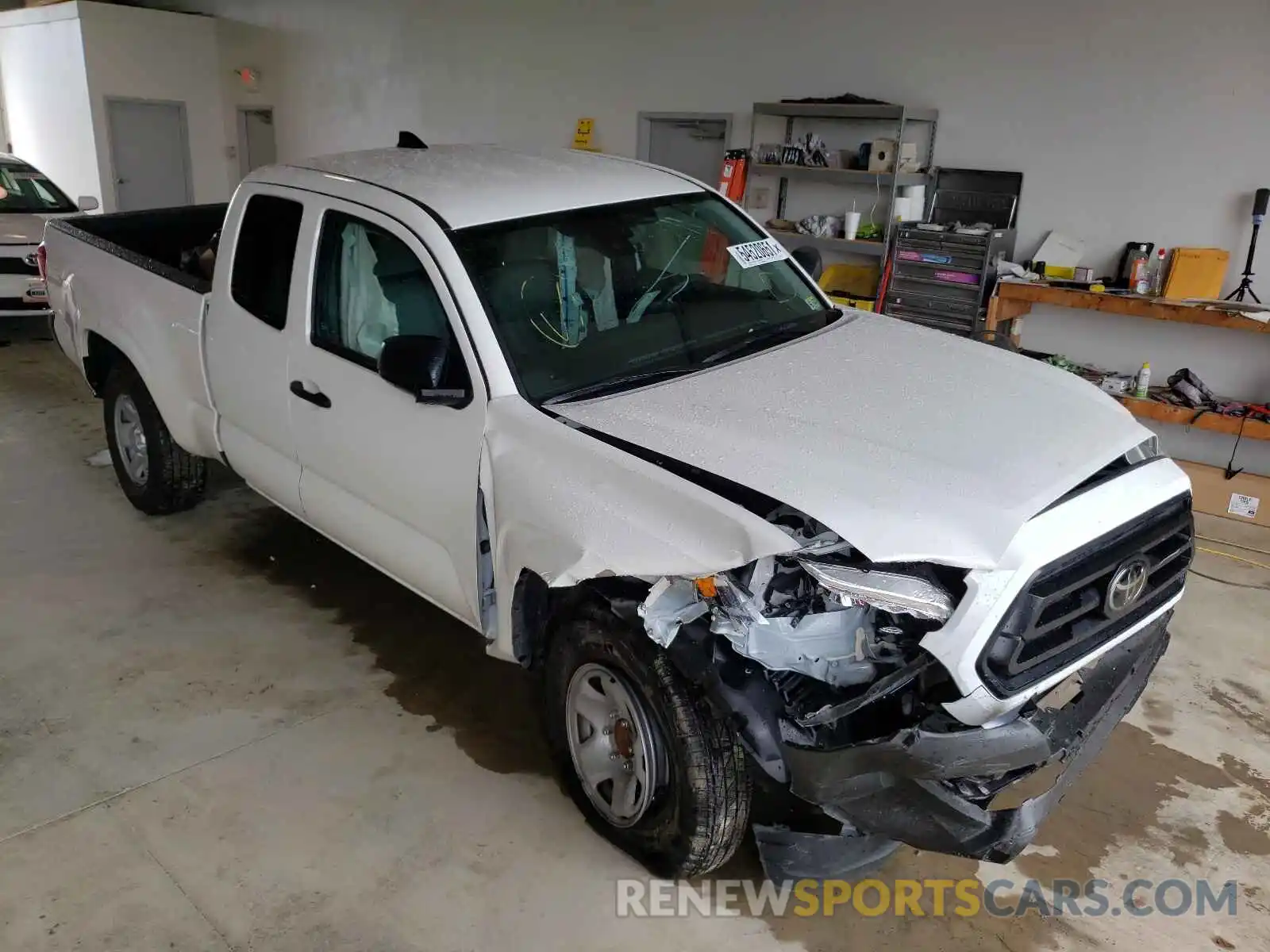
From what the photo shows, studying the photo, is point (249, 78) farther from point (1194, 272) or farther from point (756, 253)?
point (1194, 272)

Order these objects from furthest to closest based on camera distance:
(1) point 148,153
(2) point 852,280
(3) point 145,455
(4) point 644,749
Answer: (1) point 148,153 → (2) point 852,280 → (3) point 145,455 → (4) point 644,749

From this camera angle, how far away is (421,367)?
2650 millimetres

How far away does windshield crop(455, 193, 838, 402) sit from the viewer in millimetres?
2857

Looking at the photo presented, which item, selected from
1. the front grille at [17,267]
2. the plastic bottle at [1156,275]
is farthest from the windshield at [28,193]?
the plastic bottle at [1156,275]

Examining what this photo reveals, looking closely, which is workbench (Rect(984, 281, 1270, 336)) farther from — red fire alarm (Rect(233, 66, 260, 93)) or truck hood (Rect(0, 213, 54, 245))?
red fire alarm (Rect(233, 66, 260, 93))

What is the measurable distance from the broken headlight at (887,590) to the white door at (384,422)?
1.11 metres

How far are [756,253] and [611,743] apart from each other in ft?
6.14

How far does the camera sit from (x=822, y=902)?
8.81 feet

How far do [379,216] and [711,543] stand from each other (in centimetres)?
170

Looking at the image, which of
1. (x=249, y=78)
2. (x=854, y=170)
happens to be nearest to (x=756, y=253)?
(x=854, y=170)

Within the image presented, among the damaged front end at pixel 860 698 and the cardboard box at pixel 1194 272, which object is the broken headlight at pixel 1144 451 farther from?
the cardboard box at pixel 1194 272

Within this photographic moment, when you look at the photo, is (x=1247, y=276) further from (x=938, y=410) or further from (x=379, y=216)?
(x=379, y=216)

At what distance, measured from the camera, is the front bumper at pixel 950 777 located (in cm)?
209

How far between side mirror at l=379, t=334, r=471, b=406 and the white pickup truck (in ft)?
0.04
